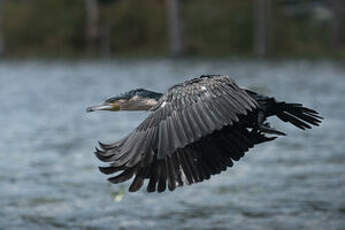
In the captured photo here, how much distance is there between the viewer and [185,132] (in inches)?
230

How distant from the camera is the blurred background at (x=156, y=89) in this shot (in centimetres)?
989

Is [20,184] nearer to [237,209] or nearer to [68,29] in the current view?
[237,209]

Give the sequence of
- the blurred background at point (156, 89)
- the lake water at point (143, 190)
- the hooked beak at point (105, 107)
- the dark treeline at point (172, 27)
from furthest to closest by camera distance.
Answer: the dark treeline at point (172, 27)
the blurred background at point (156, 89)
the lake water at point (143, 190)
the hooked beak at point (105, 107)

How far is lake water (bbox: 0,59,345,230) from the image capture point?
9.49 m

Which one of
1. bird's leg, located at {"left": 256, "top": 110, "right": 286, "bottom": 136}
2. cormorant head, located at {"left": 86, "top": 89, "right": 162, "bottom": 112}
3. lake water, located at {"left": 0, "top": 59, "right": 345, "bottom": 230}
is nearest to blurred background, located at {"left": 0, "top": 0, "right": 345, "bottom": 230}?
lake water, located at {"left": 0, "top": 59, "right": 345, "bottom": 230}

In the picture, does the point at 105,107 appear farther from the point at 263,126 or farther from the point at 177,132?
the point at 263,126

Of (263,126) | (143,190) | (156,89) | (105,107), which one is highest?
(105,107)

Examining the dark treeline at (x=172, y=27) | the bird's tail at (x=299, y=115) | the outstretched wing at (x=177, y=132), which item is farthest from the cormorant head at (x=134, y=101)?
the dark treeline at (x=172, y=27)

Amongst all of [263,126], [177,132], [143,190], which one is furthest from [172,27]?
[177,132]

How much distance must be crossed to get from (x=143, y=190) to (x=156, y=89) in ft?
40.0

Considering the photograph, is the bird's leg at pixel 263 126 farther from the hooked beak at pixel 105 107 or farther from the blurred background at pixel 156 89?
the blurred background at pixel 156 89

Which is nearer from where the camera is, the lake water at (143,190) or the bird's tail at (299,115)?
the bird's tail at (299,115)

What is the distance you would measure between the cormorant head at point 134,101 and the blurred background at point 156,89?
834mm

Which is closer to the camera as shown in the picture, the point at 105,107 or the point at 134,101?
the point at 105,107
